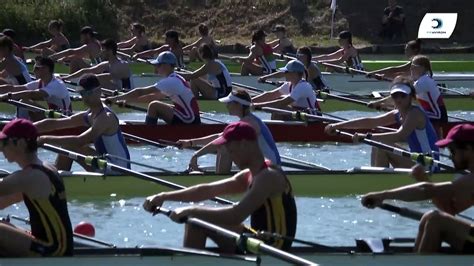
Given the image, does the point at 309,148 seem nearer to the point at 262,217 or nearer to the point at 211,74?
the point at 211,74

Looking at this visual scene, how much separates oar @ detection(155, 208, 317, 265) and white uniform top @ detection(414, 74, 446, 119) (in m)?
7.29

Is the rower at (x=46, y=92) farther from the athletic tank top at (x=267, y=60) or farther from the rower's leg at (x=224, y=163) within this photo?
the athletic tank top at (x=267, y=60)

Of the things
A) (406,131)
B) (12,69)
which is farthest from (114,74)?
(406,131)

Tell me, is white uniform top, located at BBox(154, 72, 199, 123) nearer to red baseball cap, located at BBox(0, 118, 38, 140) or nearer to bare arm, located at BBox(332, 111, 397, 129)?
bare arm, located at BBox(332, 111, 397, 129)

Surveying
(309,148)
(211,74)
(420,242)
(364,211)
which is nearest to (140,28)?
(211,74)

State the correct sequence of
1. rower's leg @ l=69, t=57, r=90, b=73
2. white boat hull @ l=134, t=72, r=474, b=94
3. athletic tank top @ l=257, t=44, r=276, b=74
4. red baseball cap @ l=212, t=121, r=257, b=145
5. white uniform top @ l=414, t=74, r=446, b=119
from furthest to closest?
athletic tank top @ l=257, t=44, r=276, b=74 → rower's leg @ l=69, t=57, r=90, b=73 → white boat hull @ l=134, t=72, r=474, b=94 → white uniform top @ l=414, t=74, r=446, b=119 → red baseball cap @ l=212, t=121, r=257, b=145

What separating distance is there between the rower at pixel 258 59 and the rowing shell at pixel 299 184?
11878 mm

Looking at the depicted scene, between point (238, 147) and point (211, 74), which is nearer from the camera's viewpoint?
point (238, 147)

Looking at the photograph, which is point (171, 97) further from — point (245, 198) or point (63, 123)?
point (245, 198)

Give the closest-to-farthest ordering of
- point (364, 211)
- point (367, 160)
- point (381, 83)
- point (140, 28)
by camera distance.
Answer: point (364, 211) < point (367, 160) < point (381, 83) < point (140, 28)

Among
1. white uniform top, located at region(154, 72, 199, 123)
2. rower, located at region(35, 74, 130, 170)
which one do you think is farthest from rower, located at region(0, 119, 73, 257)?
white uniform top, located at region(154, 72, 199, 123)

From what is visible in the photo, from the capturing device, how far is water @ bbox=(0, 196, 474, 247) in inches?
424

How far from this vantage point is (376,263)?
8164mm

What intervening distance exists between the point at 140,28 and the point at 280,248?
19.5 metres
